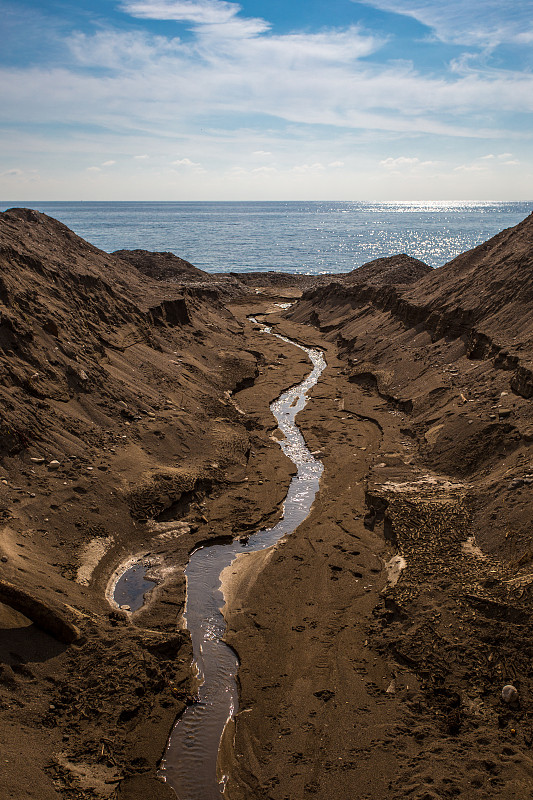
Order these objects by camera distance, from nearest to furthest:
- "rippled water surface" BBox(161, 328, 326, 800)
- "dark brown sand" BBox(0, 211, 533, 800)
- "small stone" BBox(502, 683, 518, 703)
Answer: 1. "dark brown sand" BBox(0, 211, 533, 800)
2. "rippled water surface" BBox(161, 328, 326, 800)
3. "small stone" BBox(502, 683, 518, 703)

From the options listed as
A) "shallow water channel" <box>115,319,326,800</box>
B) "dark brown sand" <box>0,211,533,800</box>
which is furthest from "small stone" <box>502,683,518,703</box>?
"shallow water channel" <box>115,319,326,800</box>

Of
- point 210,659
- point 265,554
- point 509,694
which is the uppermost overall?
point 509,694

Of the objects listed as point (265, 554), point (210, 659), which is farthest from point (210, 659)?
point (265, 554)

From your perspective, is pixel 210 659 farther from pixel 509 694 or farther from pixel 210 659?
pixel 509 694

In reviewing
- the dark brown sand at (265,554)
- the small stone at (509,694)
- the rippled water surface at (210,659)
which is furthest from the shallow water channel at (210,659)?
the small stone at (509,694)

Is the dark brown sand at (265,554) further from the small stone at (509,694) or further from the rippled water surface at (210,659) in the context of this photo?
the rippled water surface at (210,659)

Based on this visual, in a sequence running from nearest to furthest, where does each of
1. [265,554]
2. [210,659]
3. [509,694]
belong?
1. [509,694]
2. [210,659]
3. [265,554]

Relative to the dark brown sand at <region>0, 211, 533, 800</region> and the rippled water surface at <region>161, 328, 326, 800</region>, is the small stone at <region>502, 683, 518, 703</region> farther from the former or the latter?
the rippled water surface at <region>161, 328, 326, 800</region>
